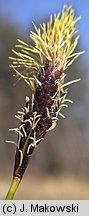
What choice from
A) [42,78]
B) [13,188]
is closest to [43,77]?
[42,78]

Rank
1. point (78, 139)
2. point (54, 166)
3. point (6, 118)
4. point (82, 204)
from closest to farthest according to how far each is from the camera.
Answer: point (82, 204), point (6, 118), point (78, 139), point (54, 166)

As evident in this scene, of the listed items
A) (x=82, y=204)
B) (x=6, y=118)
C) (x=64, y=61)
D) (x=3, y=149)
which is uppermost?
(x=6, y=118)

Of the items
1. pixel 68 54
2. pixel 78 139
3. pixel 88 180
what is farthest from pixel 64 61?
pixel 88 180

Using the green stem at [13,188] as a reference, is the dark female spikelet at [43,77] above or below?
above

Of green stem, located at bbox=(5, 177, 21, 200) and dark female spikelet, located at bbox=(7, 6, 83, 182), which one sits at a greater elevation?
dark female spikelet, located at bbox=(7, 6, 83, 182)

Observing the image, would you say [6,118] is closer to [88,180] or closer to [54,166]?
[54,166]

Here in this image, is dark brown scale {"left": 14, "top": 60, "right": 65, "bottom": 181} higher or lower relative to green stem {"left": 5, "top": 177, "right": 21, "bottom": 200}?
higher

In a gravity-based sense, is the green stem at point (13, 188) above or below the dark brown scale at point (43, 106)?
below
